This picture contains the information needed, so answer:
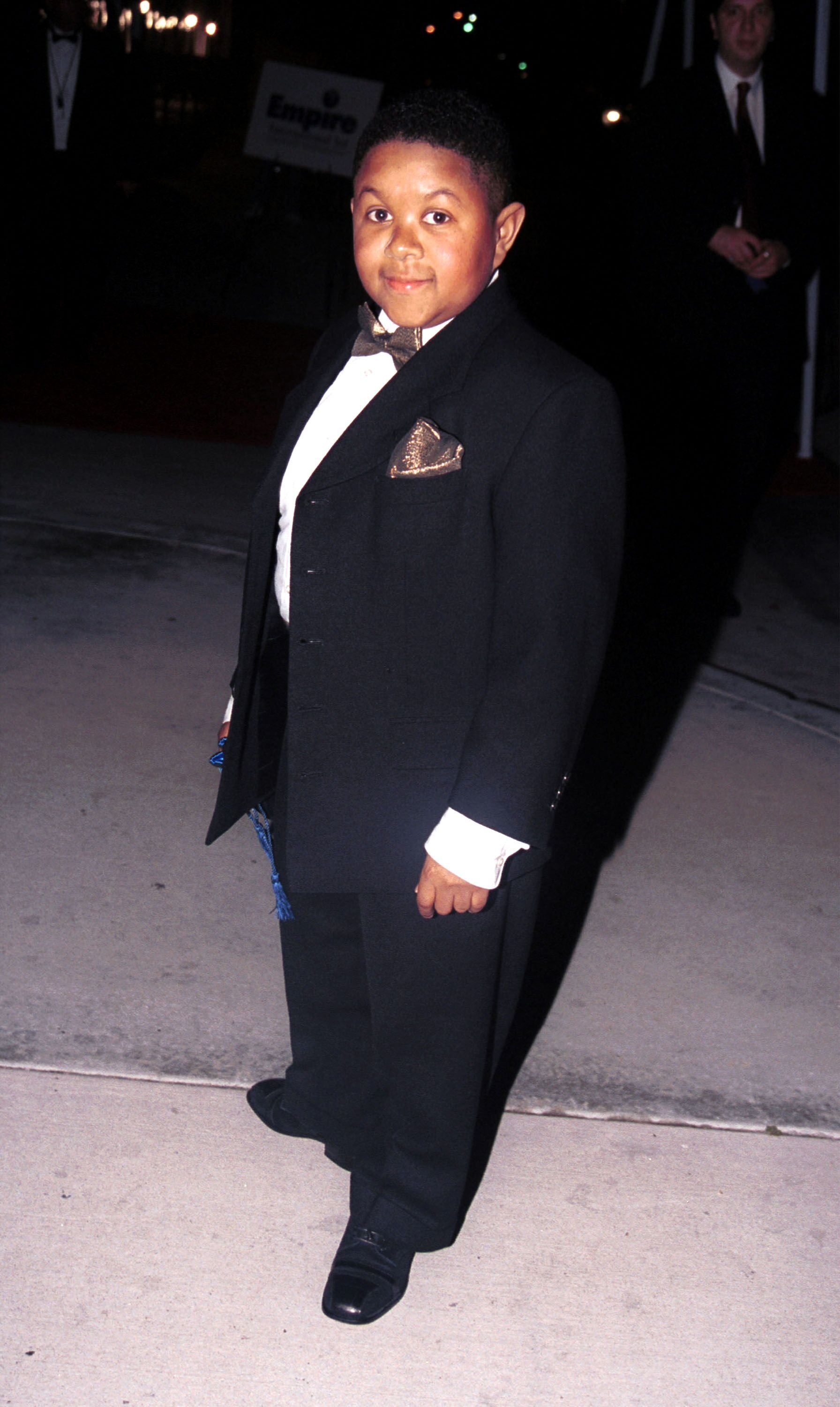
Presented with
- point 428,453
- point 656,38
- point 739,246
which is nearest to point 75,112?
point 656,38

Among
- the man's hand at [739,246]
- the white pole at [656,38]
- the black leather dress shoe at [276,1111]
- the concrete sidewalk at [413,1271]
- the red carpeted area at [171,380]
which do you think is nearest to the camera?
the concrete sidewalk at [413,1271]

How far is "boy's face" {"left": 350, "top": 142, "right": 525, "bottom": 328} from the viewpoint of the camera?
1685mm

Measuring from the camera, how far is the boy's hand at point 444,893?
70.6 inches

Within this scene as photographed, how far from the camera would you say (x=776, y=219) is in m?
4.65

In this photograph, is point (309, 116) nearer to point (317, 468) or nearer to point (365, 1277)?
point (317, 468)

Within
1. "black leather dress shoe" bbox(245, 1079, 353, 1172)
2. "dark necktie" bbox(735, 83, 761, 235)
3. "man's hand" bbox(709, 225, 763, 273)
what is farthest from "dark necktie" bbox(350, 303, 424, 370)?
"dark necktie" bbox(735, 83, 761, 235)

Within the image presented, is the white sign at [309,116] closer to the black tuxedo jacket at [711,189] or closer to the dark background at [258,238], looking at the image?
the dark background at [258,238]

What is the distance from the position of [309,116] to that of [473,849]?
1063cm

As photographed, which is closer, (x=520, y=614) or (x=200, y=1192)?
(x=520, y=614)

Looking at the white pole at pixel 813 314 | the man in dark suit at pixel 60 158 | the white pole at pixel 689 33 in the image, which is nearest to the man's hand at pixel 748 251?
the white pole at pixel 813 314

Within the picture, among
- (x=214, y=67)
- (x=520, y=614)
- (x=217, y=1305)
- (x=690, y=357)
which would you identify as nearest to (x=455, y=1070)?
(x=217, y=1305)

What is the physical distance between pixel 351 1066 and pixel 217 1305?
43 cm

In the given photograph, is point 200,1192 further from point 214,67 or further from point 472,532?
point 214,67

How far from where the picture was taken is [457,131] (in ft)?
5.53
